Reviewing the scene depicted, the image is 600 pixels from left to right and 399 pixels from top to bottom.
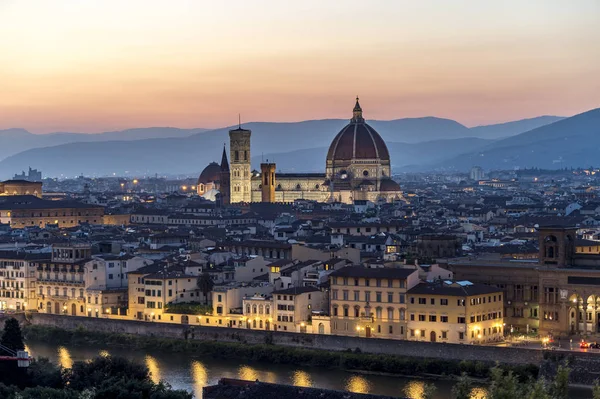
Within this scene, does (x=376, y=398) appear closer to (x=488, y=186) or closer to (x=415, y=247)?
(x=415, y=247)

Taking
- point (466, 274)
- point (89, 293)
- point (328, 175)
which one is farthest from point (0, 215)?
point (466, 274)

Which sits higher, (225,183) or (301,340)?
(225,183)

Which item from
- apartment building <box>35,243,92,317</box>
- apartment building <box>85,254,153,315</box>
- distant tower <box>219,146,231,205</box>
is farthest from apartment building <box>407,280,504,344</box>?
distant tower <box>219,146,231,205</box>

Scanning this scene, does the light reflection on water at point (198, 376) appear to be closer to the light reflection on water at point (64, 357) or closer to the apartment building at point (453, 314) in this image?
the light reflection on water at point (64, 357)

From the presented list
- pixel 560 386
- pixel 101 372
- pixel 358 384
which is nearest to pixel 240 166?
pixel 358 384

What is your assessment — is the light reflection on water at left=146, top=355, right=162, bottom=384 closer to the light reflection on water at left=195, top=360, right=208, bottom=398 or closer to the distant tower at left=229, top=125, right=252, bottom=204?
the light reflection on water at left=195, top=360, right=208, bottom=398

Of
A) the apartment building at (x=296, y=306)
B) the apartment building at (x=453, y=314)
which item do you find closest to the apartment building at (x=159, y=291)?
the apartment building at (x=296, y=306)

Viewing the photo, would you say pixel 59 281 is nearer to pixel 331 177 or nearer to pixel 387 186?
pixel 387 186
